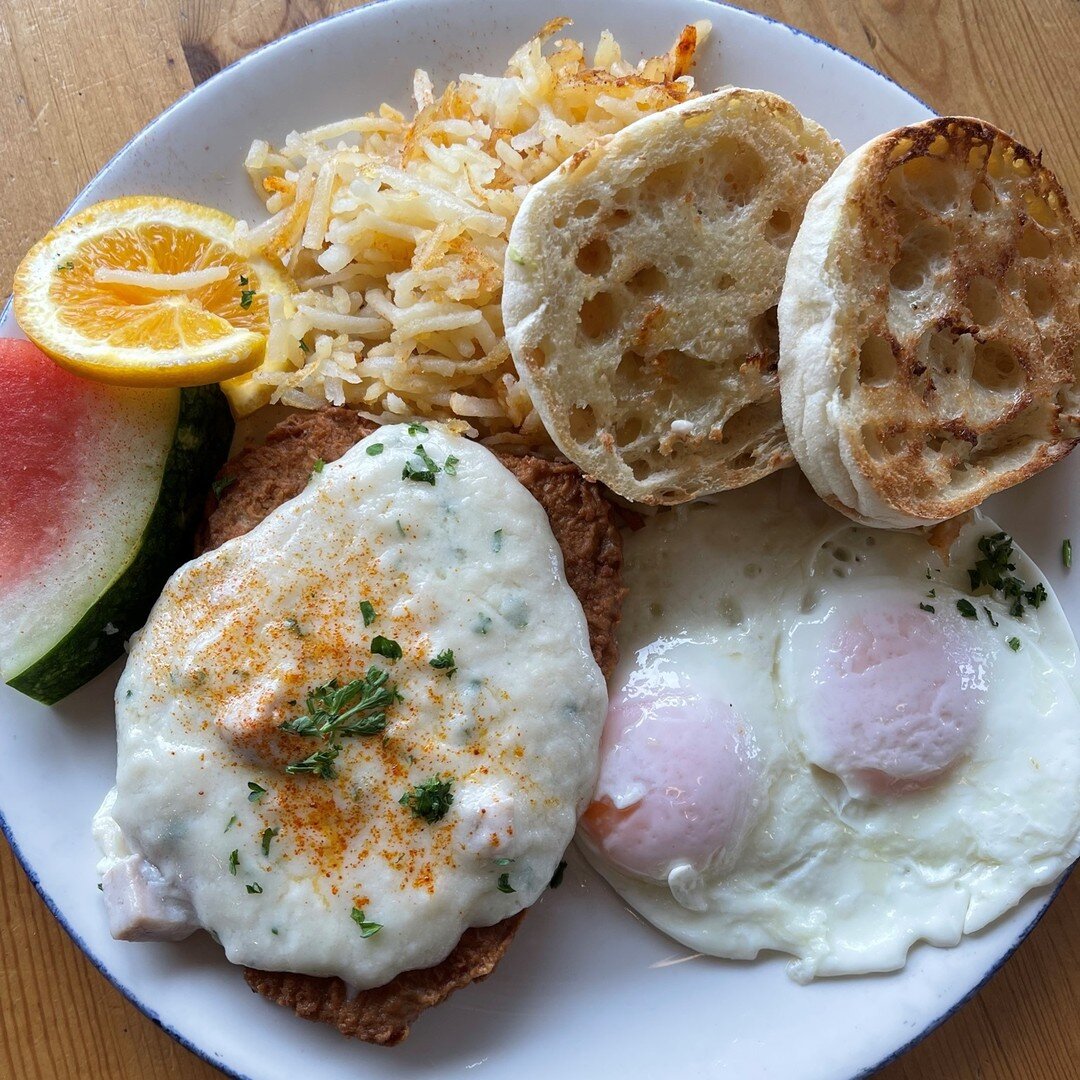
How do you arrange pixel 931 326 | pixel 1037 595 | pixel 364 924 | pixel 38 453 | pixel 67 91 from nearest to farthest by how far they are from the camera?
pixel 364 924 → pixel 931 326 → pixel 38 453 → pixel 1037 595 → pixel 67 91

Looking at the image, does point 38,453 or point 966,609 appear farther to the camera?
point 966,609

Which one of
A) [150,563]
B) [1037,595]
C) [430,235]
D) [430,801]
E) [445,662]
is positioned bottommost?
[1037,595]

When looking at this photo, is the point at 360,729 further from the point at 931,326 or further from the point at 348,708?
the point at 931,326

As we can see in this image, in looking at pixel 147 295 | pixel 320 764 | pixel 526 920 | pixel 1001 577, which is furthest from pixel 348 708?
pixel 1001 577

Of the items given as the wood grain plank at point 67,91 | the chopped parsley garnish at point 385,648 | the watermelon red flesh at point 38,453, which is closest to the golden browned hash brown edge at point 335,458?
the watermelon red flesh at point 38,453

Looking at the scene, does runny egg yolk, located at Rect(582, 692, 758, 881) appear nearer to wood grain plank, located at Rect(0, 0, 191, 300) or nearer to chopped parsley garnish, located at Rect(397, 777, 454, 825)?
chopped parsley garnish, located at Rect(397, 777, 454, 825)

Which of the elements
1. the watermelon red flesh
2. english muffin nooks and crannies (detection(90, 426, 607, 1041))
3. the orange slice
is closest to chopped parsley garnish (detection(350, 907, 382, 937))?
english muffin nooks and crannies (detection(90, 426, 607, 1041))

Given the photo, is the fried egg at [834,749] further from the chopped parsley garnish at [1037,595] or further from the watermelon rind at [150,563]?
the watermelon rind at [150,563]

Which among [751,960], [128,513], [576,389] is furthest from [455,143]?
[751,960]
